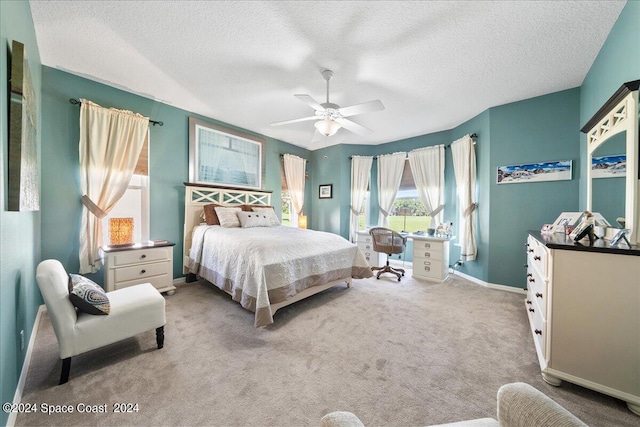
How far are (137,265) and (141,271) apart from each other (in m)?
0.10

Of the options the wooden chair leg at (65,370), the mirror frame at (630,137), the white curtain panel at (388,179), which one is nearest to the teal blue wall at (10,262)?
the wooden chair leg at (65,370)

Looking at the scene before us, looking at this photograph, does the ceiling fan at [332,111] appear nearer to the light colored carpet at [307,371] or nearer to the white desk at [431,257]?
the light colored carpet at [307,371]

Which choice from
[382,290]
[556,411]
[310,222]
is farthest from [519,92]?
[310,222]

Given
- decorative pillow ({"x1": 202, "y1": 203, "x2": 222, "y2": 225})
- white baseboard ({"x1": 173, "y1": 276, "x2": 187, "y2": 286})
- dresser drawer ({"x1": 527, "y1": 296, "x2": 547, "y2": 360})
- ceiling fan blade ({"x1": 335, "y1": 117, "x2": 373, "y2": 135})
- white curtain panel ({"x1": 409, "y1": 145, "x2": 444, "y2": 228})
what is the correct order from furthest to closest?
white curtain panel ({"x1": 409, "y1": 145, "x2": 444, "y2": 228}) < decorative pillow ({"x1": 202, "y1": 203, "x2": 222, "y2": 225}) < white baseboard ({"x1": 173, "y1": 276, "x2": 187, "y2": 286}) < ceiling fan blade ({"x1": 335, "y1": 117, "x2": 373, "y2": 135}) < dresser drawer ({"x1": 527, "y1": 296, "x2": 547, "y2": 360})

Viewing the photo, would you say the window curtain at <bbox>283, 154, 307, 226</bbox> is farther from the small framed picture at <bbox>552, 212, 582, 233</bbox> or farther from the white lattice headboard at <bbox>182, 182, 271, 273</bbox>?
the small framed picture at <bbox>552, 212, 582, 233</bbox>

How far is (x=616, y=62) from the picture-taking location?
80.7 inches

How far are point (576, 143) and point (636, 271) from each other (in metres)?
2.62

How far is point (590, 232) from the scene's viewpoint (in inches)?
65.9

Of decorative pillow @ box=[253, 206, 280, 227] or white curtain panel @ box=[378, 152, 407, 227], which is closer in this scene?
decorative pillow @ box=[253, 206, 280, 227]

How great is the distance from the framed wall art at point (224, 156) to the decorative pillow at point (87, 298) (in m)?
2.55

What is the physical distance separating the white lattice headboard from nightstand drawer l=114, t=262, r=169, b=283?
2.23 feet

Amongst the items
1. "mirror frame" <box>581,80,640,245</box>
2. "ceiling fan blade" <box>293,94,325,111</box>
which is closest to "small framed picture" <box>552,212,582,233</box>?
"mirror frame" <box>581,80,640,245</box>

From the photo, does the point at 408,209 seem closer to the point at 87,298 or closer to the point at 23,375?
the point at 87,298

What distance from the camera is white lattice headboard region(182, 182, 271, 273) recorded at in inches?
151
